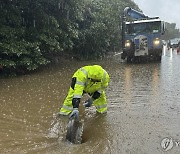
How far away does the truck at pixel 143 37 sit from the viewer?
17906 mm

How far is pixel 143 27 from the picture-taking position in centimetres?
1805

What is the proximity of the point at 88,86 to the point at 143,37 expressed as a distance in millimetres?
12416

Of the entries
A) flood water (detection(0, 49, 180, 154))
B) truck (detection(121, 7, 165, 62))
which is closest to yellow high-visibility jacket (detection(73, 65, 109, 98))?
flood water (detection(0, 49, 180, 154))

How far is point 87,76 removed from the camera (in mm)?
5914

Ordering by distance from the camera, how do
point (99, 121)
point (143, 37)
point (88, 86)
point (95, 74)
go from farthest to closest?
point (143, 37)
point (99, 121)
point (88, 86)
point (95, 74)

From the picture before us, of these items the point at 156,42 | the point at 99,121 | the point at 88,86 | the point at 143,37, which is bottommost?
the point at 99,121

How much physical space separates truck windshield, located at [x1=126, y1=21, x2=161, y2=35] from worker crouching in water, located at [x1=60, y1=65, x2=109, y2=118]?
11.8 meters

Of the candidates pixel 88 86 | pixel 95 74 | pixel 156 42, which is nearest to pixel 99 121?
pixel 88 86

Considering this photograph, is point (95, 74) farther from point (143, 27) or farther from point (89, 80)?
point (143, 27)

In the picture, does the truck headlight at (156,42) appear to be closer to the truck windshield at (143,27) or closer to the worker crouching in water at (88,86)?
the truck windshield at (143,27)

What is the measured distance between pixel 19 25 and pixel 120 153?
10.5 metres

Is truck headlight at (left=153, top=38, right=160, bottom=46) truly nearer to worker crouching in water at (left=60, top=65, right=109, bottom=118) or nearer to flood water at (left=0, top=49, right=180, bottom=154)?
flood water at (left=0, top=49, right=180, bottom=154)

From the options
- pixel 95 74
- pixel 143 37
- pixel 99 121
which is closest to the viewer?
pixel 95 74

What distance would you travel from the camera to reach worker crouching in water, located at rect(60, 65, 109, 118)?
5.54 metres
